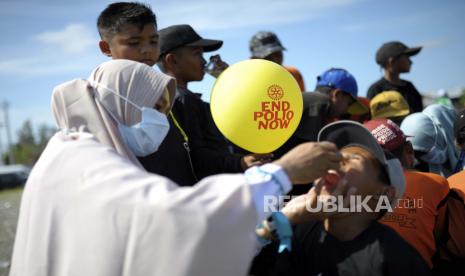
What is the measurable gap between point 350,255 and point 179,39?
213 centimetres

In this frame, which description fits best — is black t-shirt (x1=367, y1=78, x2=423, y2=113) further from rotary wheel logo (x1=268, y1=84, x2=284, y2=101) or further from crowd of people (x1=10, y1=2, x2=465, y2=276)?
rotary wheel logo (x1=268, y1=84, x2=284, y2=101)

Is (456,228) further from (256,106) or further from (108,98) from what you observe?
(108,98)

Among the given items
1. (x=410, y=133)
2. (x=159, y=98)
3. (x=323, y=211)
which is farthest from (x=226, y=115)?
(x=410, y=133)

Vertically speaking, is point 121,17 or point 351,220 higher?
point 121,17

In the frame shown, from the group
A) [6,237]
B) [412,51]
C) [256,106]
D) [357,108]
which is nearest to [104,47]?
[256,106]

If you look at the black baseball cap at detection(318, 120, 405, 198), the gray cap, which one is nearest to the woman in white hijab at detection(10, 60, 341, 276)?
the black baseball cap at detection(318, 120, 405, 198)

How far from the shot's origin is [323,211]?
1895 mm

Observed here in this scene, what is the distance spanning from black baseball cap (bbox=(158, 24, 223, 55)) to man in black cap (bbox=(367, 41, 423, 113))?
309 centimetres

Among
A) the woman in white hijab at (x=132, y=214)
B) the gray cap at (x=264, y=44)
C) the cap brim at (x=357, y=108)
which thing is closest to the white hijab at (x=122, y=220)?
the woman in white hijab at (x=132, y=214)

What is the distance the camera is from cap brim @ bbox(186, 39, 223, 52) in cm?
342

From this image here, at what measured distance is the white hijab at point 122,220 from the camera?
136 cm

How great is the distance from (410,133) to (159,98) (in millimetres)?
2907

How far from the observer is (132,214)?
4.54ft

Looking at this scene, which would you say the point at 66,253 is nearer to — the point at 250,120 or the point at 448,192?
the point at 250,120
